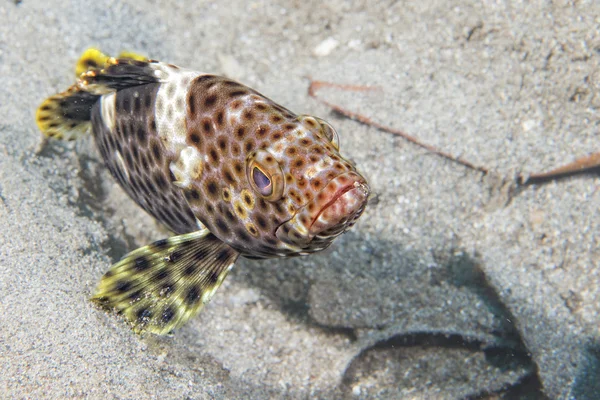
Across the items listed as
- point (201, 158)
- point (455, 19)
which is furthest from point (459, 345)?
point (455, 19)

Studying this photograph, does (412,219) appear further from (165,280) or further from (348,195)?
(165,280)

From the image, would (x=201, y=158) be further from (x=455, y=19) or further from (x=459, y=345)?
(x=455, y=19)

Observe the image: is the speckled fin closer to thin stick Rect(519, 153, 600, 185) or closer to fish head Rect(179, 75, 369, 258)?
fish head Rect(179, 75, 369, 258)

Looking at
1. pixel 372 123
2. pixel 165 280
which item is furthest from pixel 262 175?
pixel 372 123

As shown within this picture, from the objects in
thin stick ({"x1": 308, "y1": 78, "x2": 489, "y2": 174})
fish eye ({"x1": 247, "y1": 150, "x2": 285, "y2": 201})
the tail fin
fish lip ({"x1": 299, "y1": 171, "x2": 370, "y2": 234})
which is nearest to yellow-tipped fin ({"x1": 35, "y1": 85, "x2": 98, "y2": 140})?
the tail fin

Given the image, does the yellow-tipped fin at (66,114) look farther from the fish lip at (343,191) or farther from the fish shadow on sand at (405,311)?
the fish lip at (343,191)

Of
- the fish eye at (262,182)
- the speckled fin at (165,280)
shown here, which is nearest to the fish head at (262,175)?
the fish eye at (262,182)
